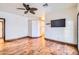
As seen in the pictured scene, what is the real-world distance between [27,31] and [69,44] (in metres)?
0.95

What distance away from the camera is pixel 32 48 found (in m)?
2.41

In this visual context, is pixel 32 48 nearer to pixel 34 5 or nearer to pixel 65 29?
pixel 65 29

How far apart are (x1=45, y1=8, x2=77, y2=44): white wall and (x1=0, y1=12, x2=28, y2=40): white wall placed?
517mm

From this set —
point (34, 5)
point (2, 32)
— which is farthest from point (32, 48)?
point (34, 5)

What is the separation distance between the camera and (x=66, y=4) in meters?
2.32

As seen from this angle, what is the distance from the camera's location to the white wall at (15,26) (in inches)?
94.4

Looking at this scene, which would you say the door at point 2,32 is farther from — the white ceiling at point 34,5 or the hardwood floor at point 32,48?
the white ceiling at point 34,5

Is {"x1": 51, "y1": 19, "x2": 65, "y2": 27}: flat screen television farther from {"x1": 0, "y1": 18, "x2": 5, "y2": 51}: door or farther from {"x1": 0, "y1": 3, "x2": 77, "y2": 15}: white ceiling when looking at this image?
{"x1": 0, "y1": 18, "x2": 5, "y2": 51}: door

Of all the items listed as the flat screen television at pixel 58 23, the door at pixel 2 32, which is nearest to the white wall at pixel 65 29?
the flat screen television at pixel 58 23

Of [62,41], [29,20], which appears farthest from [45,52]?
[29,20]

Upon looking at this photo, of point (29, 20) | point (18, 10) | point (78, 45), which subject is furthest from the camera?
point (29, 20)

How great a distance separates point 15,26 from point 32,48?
2.01 ft

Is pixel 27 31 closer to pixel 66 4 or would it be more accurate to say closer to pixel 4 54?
pixel 4 54

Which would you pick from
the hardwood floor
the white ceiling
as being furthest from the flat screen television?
the hardwood floor
